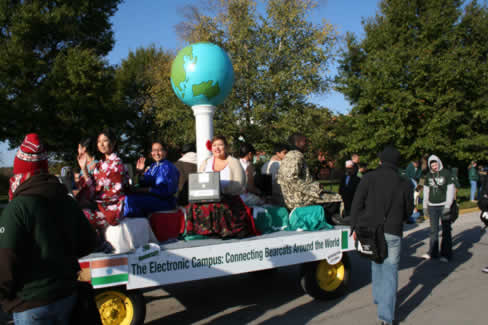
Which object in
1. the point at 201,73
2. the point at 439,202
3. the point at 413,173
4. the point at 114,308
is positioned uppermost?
the point at 201,73

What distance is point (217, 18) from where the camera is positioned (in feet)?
57.8

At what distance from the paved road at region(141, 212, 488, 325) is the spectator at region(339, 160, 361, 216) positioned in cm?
108

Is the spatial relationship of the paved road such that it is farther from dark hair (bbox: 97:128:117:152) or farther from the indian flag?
dark hair (bbox: 97:128:117:152)

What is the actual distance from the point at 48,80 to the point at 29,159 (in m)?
19.2

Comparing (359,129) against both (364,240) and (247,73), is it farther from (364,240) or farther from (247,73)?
(364,240)

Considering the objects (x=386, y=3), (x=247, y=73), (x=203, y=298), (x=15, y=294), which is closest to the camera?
(x=15, y=294)

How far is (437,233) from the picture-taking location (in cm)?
712

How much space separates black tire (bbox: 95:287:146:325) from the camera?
11.9 feet

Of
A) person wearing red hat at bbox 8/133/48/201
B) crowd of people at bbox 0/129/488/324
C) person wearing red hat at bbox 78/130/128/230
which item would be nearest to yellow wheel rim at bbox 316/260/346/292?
crowd of people at bbox 0/129/488/324

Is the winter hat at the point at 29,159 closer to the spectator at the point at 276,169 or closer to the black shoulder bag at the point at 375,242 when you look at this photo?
the black shoulder bag at the point at 375,242

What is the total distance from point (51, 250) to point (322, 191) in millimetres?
3886

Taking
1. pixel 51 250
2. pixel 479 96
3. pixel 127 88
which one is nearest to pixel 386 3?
pixel 479 96

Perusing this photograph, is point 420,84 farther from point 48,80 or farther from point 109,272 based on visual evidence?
point 48,80

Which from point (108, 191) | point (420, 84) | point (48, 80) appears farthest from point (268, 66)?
point (108, 191)
